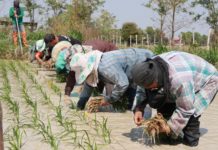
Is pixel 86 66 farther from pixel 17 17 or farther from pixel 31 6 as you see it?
pixel 31 6

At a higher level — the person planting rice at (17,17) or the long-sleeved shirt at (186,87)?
the person planting rice at (17,17)

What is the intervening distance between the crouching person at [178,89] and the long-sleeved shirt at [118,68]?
0.85 metres

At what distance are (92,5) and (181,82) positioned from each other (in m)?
22.6

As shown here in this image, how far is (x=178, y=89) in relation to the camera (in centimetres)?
394

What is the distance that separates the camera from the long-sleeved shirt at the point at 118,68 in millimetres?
5285

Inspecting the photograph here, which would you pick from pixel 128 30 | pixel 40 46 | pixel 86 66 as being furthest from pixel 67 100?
pixel 128 30

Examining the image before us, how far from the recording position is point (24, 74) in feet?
34.1

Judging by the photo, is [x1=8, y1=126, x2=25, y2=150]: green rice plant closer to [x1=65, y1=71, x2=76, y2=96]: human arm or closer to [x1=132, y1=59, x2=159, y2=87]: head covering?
[x1=132, y1=59, x2=159, y2=87]: head covering

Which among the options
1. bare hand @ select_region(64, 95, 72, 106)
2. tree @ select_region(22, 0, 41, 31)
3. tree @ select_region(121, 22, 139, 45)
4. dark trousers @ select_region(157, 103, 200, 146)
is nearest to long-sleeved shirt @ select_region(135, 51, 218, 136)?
dark trousers @ select_region(157, 103, 200, 146)

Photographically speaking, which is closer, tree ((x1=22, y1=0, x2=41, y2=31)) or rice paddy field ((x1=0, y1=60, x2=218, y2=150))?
rice paddy field ((x1=0, y1=60, x2=218, y2=150))

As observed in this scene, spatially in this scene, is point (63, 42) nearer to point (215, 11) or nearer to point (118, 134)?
point (118, 134)

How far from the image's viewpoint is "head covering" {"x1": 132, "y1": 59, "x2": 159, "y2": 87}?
12.8 ft

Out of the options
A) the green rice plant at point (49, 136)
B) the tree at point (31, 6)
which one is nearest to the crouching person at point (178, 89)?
the green rice plant at point (49, 136)

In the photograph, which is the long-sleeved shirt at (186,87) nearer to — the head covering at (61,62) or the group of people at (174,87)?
the group of people at (174,87)
